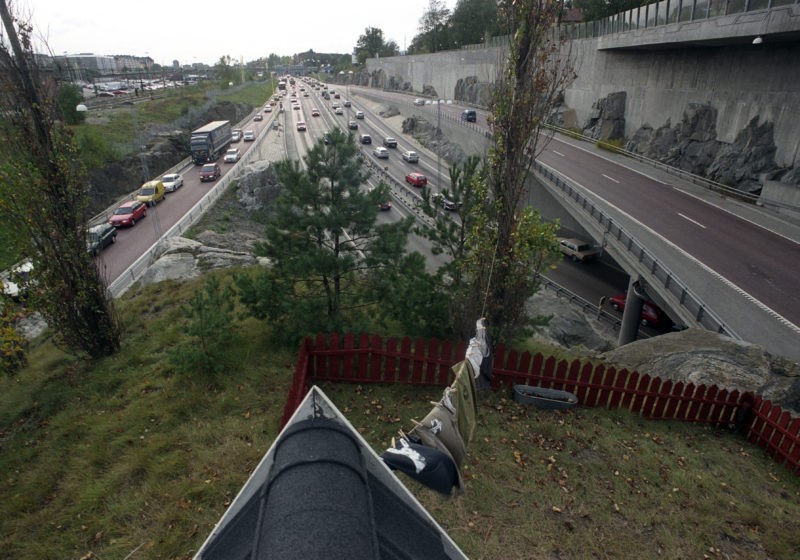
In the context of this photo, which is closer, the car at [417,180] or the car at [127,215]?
the car at [127,215]

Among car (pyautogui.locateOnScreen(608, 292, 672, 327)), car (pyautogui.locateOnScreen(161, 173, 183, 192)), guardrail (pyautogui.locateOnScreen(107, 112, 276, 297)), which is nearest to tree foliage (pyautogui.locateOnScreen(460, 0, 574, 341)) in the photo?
guardrail (pyautogui.locateOnScreen(107, 112, 276, 297))

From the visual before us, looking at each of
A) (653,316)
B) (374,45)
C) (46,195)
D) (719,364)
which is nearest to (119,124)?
(46,195)

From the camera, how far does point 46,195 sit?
9.04 m

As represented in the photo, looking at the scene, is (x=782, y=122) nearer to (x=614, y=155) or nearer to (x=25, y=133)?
(x=614, y=155)

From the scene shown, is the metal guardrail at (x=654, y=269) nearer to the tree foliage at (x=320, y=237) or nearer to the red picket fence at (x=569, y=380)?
the tree foliage at (x=320, y=237)

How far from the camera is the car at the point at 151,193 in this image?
111 feet

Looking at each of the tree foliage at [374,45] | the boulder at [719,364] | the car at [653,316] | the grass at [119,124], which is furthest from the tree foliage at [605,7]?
the tree foliage at [374,45]

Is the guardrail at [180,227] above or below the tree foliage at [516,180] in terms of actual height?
below

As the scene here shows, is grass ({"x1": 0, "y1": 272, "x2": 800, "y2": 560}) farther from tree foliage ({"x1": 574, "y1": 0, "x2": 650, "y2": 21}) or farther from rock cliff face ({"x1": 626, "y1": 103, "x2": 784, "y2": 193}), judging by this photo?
tree foliage ({"x1": 574, "y1": 0, "x2": 650, "y2": 21})

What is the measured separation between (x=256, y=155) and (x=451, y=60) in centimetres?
4535

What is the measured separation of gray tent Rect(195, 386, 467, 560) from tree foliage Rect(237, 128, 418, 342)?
7045 mm

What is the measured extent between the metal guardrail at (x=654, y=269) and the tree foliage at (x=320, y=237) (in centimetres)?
407

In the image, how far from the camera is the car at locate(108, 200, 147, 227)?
98.9 feet

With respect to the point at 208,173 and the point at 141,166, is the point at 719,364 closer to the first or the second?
the point at 208,173
